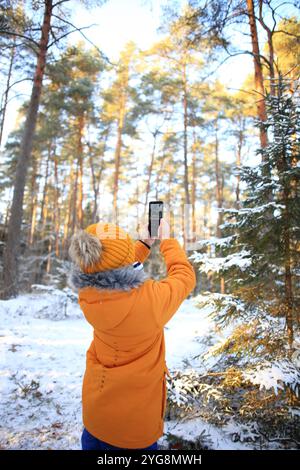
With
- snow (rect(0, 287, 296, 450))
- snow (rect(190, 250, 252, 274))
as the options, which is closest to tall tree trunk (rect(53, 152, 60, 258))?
snow (rect(0, 287, 296, 450))

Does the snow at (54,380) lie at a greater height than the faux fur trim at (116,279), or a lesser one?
lesser

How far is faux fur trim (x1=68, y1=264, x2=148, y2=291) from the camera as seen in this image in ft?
5.32

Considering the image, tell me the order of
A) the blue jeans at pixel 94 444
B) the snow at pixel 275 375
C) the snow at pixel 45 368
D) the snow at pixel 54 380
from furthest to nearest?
the snow at pixel 45 368
the snow at pixel 54 380
the snow at pixel 275 375
the blue jeans at pixel 94 444

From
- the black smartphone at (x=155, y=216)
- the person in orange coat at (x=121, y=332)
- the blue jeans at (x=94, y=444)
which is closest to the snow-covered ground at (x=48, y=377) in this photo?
the blue jeans at (x=94, y=444)

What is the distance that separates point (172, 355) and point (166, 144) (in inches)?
657

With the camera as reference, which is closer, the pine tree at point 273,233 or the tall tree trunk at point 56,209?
the pine tree at point 273,233

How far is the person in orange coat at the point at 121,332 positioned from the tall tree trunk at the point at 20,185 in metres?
9.13

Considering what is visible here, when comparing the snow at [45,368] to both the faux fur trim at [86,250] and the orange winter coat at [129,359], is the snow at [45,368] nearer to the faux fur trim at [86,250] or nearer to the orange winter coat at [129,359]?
the orange winter coat at [129,359]

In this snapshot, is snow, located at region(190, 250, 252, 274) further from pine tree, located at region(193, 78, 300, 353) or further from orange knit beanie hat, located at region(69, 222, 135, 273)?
orange knit beanie hat, located at region(69, 222, 135, 273)

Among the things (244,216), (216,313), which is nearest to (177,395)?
(216,313)

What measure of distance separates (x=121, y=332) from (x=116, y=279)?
312mm

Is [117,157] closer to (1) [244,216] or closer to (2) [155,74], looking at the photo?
(2) [155,74]

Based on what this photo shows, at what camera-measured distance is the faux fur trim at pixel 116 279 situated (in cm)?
162

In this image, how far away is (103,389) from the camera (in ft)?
5.71
